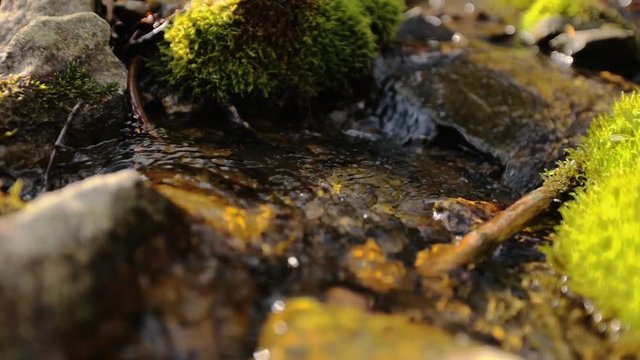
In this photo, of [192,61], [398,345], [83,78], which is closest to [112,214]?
[398,345]

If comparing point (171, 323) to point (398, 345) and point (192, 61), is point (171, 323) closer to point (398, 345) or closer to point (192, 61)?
point (398, 345)

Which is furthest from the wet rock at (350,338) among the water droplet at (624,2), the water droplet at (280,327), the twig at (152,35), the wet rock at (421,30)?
the water droplet at (624,2)


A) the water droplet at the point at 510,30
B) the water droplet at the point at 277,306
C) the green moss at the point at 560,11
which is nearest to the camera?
the water droplet at the point at 277,306

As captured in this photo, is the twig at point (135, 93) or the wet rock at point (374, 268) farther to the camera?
the twig at point (135, 93)

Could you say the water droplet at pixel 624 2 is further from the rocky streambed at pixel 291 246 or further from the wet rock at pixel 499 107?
the rocky streambed at pixel 291 246

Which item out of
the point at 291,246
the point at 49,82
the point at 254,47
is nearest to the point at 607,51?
the point at 254,47

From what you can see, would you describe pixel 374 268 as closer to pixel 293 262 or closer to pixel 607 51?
pixel 293 262
